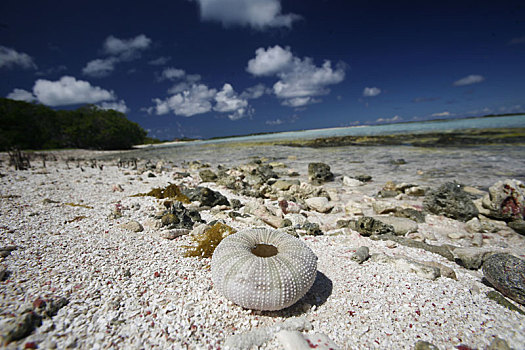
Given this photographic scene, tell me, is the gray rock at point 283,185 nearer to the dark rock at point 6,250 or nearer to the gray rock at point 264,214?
the gray rock at point 264,214

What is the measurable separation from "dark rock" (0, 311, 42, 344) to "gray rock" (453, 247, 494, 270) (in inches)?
258

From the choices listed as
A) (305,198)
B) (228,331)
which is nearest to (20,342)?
(228,331)

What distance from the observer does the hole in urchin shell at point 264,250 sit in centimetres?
323

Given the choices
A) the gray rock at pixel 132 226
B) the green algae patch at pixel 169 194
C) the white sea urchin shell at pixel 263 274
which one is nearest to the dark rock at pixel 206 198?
the green algae patch at pixel 169 194

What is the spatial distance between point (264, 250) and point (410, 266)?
2.79 meters

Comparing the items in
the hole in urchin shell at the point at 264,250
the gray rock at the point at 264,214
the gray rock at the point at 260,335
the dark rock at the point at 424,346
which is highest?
the hole in urchin shell at the point at 264,250

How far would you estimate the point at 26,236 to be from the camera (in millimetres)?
4027

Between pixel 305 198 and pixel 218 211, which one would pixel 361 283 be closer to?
pixel 218 211

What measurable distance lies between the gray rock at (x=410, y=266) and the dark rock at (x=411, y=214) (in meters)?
3.05

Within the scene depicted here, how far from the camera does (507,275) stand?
10.9 ft

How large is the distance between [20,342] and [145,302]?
1.13 m

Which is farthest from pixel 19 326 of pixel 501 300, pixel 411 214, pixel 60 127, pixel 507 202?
pixel 60 127

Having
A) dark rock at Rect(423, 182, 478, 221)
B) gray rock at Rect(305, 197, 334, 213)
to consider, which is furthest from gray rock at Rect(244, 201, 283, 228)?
dark rock at Rect(423, 182, 478, 221)

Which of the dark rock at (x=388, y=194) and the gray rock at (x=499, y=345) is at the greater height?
the gray rock at (x=499, y=345)
